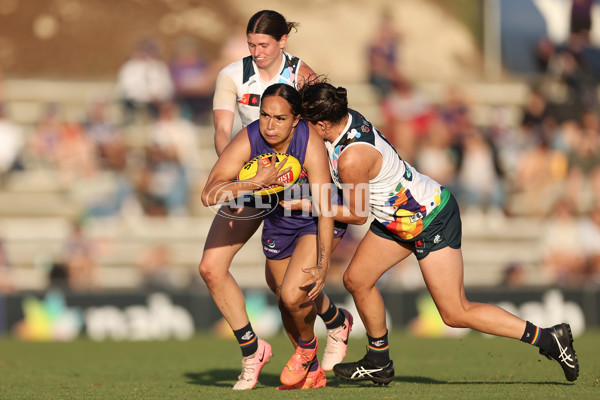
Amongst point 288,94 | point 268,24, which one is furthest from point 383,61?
point 288,94

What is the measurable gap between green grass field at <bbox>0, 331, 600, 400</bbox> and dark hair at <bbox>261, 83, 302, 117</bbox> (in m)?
2.02

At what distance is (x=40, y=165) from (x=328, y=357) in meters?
10.2

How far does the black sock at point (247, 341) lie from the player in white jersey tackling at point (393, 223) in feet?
2.84

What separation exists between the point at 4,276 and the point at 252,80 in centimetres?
845

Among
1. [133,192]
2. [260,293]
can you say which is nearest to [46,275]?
[133,192]

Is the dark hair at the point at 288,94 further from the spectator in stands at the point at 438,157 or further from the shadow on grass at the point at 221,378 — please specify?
the spectator in stands at the point at 438,157

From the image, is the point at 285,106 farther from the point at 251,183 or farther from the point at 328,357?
the point at 328,357

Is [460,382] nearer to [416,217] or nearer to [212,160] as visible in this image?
[416,217]

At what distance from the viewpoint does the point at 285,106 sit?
275 inches

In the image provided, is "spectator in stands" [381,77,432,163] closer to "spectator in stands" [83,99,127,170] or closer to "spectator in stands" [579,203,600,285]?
"spectator in stands" [579,203,600,285]

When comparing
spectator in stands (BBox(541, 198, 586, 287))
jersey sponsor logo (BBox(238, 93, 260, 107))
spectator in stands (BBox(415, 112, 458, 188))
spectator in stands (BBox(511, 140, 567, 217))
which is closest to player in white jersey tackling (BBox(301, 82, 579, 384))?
jersey sponsor logo (BBox(238, 93, 260, 107))

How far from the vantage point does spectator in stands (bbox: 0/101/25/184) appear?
1664cm

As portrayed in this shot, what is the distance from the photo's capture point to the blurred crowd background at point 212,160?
1623 cm

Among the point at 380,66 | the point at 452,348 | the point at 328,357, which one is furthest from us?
the point at 380,66
